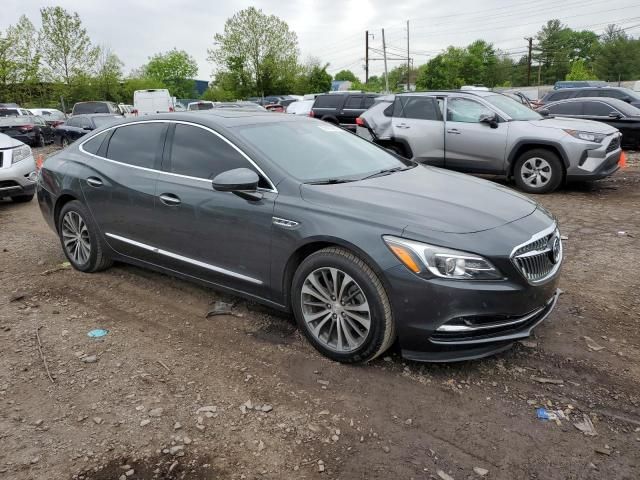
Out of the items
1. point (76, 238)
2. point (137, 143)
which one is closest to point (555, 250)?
point (137, 143)

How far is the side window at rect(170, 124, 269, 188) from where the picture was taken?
12.9 feet

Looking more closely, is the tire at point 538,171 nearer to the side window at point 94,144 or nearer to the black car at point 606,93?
the side window at point 94,144

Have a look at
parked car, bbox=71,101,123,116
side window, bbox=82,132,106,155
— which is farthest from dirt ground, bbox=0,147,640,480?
parked car, bbox=71,101,123,116

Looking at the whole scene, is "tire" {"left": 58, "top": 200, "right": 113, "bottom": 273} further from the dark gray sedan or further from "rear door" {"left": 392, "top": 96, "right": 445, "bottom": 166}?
"rear door" {"left": 392, "top": 96, "right": 445, "bottom": 166}

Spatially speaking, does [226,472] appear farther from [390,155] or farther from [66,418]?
[390,155]

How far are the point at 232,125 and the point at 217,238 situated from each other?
0.90 meters

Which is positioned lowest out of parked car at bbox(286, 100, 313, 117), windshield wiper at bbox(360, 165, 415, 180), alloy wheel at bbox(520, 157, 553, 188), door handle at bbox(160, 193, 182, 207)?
alloy wheel at bbox(520, 157, 553, 188)

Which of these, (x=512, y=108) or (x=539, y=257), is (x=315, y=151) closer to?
(x=539, y=257)

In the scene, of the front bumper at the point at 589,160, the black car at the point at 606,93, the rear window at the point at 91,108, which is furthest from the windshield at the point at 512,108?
the rear window at the point at 91,108

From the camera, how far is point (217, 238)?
3.92 m

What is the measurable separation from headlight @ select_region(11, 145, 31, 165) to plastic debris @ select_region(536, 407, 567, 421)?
852 cm

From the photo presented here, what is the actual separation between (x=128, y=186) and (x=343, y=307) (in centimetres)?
232

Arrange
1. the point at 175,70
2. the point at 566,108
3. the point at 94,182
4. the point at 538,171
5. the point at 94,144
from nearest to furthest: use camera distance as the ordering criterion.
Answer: the point at 94,182 → the point at 94,144 → the point at 538,171 → the point at 566,108 → the point at 175,70

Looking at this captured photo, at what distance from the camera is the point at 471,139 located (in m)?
9.19
